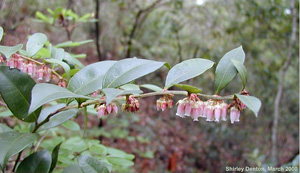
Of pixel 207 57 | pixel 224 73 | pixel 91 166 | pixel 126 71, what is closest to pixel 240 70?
pixel 224 73

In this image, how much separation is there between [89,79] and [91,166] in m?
0.30

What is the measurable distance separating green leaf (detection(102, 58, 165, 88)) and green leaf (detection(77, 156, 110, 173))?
301mm

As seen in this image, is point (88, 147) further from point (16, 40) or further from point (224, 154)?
point (224, 154)

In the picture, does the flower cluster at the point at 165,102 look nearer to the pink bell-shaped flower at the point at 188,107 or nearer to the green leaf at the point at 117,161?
the pink bell-shaped flower at the point at 188,107

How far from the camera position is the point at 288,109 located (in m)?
5.39

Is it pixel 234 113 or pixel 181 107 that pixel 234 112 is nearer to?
pixel 234 113

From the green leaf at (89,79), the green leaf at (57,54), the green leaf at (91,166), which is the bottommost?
the green leaf at (91,166)

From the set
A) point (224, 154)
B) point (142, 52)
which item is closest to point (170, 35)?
point (142, 52)

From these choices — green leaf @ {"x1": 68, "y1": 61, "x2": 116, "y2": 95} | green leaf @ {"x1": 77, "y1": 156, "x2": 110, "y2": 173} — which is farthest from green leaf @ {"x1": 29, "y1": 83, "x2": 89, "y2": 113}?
green leaf @ {"x1": 77, "y1": 156, "x2": 110, "y2": 173}

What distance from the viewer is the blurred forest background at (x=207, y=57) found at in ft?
13.5

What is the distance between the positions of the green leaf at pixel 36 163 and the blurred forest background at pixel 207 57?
301 cm

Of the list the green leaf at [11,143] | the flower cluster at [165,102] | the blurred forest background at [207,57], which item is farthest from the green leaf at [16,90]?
the blurred forest background at [207,57]

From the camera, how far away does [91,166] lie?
816 millimetres

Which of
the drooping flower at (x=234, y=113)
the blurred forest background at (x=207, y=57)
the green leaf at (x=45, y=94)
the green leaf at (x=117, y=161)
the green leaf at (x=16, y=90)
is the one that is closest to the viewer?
the green leaf at (x=45, y=94)
